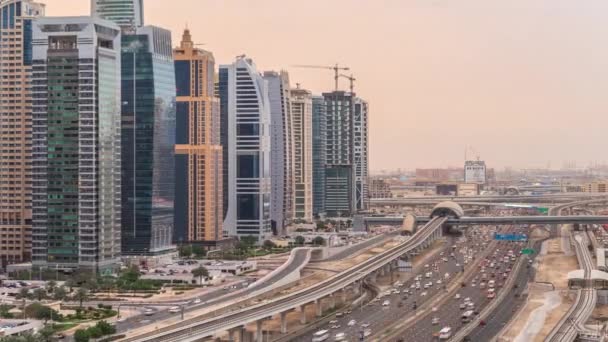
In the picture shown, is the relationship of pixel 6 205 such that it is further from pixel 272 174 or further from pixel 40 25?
pixel 272 174

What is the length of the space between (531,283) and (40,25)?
96.2ft

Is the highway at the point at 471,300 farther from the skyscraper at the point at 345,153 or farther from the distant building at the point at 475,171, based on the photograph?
the distant building at the point at 475,171

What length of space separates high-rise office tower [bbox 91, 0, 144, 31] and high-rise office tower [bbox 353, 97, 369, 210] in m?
49.5

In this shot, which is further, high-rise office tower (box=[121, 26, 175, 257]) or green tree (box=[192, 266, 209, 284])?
high-rise office tower (box=[121, 26, 175, 257])

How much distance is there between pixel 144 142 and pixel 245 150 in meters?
17.9

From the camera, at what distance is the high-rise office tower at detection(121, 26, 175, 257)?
6334cm

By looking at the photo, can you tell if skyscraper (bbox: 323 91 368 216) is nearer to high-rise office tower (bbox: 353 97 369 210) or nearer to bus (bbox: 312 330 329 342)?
high-rise office tower (bbox: 353 97 369 210)

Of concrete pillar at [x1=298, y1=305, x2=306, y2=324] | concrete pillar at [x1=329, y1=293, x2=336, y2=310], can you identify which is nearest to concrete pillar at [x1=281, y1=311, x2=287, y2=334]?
concrete pillar at [x1=298, y1=305, x2=306, y2=324]

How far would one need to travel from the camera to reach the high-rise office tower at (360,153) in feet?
370

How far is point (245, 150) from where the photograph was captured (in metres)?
81.1

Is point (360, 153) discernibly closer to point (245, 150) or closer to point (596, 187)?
point (245, 150)

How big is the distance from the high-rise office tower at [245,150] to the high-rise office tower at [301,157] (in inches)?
666


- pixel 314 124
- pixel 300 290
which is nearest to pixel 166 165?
pixel 300 290

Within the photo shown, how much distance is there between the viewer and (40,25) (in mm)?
55688
